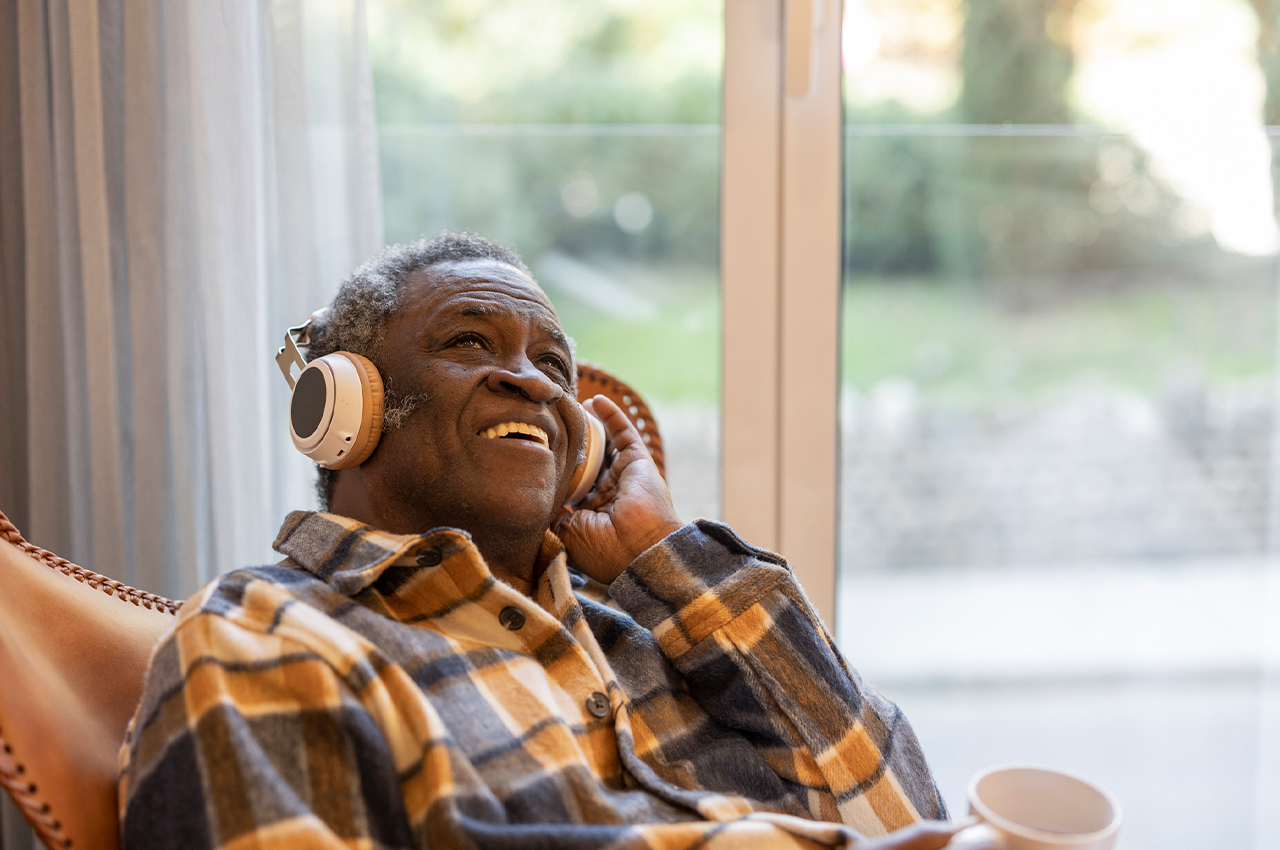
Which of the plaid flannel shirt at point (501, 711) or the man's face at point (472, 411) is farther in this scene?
the man's face at point (472, 411)

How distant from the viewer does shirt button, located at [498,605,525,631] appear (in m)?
1.08

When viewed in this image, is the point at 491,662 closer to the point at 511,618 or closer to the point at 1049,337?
the point at 511,618

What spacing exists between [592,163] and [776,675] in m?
1.16

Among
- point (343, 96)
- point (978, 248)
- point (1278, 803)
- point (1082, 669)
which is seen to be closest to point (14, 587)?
point (343, 96)

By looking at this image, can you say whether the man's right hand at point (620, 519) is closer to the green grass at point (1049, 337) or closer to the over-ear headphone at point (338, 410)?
the over-ear headphone at point (338, 410)

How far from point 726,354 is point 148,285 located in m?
1.07

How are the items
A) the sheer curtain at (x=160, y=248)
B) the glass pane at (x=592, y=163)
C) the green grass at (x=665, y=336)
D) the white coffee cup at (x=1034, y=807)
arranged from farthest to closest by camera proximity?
the green grass at (x=665, y=336) < the glass pane at (x=592, y=163) < the sheer curtain at (x=160, y=248) < the white coffee cup at (x=1034, y=807)

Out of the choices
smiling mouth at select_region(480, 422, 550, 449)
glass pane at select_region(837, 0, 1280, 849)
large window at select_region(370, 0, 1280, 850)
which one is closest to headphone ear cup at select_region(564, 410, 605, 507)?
smiling mouth at select_region(480, 422, 550, 449)

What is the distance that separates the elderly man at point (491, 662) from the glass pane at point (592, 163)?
49cm

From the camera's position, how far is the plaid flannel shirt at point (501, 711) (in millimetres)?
828

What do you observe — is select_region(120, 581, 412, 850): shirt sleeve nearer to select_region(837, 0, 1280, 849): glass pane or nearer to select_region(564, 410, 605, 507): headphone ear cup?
select_region(564, 410, 605, 507): headphone ear cup

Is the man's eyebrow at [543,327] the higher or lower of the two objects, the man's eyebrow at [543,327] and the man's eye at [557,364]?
the higher

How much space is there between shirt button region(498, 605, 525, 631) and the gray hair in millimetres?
293

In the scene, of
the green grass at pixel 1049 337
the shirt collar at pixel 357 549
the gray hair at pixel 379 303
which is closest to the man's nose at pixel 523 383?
the gray hair at pixel 379 303
